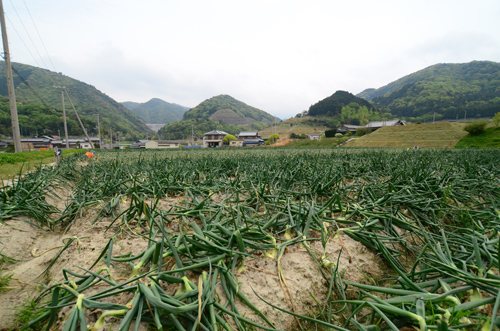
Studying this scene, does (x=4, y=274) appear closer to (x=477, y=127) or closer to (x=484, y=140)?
(x=484, y=140)

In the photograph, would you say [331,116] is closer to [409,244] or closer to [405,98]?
[405,98]

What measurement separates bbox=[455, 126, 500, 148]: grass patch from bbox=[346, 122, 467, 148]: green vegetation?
1197 millimetres

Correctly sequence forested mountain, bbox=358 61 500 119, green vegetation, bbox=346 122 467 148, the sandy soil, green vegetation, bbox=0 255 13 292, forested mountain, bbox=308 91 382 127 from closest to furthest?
the sandy soil
green vegetation, bbox=0 255 13 292
green vegetation, bbox=346 122 467 148
forested mountain, bbox=358 61 500 119
forested mountain, bbox=308 91 382 127

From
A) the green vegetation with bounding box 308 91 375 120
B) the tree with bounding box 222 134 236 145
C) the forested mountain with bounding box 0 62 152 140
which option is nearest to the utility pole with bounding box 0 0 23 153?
the forested mountain with bounding box 0 62 152 140

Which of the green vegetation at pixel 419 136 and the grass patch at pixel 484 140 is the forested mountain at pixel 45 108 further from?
the grass patch at pixel 484 140

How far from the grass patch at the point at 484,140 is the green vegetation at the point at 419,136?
47.1 inches

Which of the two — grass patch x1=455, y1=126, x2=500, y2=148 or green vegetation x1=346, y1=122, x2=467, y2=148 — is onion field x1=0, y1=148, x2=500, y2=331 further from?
green vegetation x1=346, y1=122, x2=467, y2=148

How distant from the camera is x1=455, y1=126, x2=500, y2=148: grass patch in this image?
23303mm

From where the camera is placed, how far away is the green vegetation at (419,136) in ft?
94.0

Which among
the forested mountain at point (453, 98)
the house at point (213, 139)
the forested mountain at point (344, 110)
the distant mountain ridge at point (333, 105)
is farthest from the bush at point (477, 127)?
the distant mountain ridge at point (333, 105)

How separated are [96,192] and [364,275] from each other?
9.53 ft

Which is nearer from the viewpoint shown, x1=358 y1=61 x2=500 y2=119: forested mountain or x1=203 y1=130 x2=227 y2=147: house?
x1=358 y1=61 x2=500 y2=119: forested mountain

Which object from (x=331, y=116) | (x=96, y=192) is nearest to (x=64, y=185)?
(x=96, y=192)

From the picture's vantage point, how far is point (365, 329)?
79 cm
